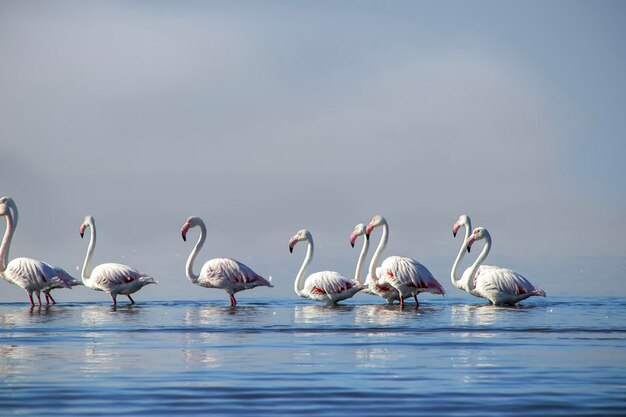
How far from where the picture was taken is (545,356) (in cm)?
1345

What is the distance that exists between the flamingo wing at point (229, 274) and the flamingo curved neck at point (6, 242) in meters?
4.32

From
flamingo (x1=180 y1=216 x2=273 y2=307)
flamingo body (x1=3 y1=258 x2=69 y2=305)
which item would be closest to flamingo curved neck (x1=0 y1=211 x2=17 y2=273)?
flamingo body (x1=3 y1=258 x2=69 y2=305)

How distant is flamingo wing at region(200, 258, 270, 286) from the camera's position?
2411 centimetres

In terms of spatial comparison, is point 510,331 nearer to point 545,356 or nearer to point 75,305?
point 545,356

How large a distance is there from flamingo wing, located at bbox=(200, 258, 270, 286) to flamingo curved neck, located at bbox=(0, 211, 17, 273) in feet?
14.2

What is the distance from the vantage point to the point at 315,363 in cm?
1278

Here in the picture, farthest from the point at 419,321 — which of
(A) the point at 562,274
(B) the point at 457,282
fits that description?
(A) the point at 562,274

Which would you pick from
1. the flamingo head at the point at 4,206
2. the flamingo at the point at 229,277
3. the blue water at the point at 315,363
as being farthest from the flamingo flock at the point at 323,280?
the blue water at the point at 315,363

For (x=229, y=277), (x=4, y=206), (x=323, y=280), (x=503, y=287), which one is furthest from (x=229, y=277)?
(x=503, y=287)

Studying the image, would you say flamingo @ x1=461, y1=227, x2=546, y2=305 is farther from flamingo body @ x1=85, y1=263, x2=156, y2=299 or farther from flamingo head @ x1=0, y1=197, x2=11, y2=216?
flamingo head @ x1=0, y1=197, x2=11, y2=216

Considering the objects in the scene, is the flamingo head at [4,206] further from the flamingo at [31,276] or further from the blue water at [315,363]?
the blue water at [315,363]

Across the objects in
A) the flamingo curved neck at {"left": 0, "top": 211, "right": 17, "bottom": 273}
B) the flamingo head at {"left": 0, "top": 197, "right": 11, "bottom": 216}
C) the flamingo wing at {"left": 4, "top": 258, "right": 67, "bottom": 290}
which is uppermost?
the flamingo head at {"left": 0, "top": 197, "right": 11, "bottom": 216}

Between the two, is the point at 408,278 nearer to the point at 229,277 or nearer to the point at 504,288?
the point at 504,288

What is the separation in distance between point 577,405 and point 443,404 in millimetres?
1191
